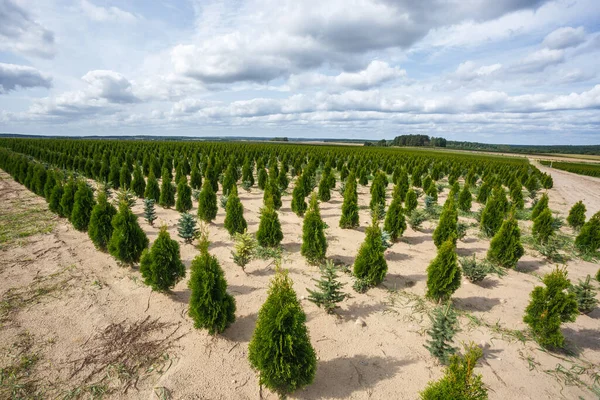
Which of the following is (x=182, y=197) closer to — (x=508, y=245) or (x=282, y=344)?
(x=282, y=344)

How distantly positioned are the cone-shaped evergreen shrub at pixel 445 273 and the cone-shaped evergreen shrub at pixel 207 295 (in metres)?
4.43

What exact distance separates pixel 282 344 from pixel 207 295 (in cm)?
176

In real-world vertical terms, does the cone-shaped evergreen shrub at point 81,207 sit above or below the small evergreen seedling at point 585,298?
above

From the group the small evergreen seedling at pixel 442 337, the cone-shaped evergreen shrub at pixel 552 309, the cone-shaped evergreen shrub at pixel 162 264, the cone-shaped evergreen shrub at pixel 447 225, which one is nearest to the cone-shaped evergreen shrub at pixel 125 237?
the cone-shaped evergreen shrub at pixel 162 264

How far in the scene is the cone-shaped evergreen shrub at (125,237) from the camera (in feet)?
22.6

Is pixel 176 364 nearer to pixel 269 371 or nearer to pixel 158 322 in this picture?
pixel 158 322

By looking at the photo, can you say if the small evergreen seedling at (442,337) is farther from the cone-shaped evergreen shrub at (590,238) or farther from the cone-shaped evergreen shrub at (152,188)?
the cone-shaped evergreen shrub at (152,188)

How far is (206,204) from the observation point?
36.8 ft

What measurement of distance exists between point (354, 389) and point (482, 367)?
7.34 ft

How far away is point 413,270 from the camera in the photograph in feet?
25.7

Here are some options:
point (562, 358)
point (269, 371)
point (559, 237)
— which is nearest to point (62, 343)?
point (269, 371)

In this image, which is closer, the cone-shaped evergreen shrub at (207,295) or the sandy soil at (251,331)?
the sandy soil at (251,331)

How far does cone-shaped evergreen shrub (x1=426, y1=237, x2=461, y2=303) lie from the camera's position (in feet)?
19.1

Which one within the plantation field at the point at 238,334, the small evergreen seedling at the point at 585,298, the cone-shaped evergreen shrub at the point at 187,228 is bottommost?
the plantation field at the point at 238,334
